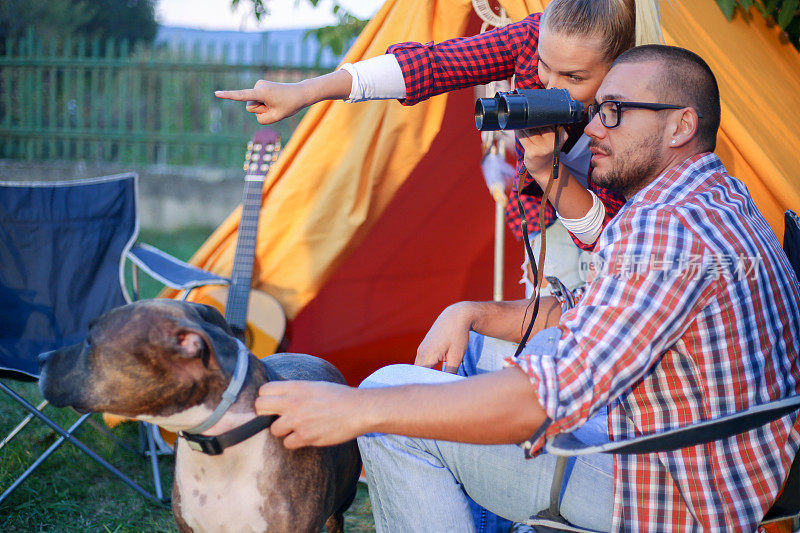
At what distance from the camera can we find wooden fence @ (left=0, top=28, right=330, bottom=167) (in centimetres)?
800

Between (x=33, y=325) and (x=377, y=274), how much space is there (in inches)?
64.3

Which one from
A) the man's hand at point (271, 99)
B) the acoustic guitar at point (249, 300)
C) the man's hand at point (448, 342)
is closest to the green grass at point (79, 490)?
the acoustic guitar at point (249, 300)

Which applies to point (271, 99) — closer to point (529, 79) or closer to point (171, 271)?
point (529, 79)

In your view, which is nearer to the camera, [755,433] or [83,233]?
[755,433]

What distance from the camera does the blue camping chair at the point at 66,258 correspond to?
3.26m

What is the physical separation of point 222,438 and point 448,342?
2.58 feet

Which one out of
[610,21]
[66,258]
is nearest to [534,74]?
[610,21]

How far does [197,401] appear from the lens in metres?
1.66

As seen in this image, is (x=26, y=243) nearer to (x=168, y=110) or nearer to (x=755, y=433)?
(x=755, y=433)

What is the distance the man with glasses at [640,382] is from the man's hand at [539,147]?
26cm

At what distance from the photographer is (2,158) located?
8.40 metres

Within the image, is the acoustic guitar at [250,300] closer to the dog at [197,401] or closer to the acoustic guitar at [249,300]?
the acoustic guitar at [249,300]

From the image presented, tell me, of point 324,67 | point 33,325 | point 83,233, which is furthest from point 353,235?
point 324,67

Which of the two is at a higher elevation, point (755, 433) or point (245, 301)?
point (755, 433)
